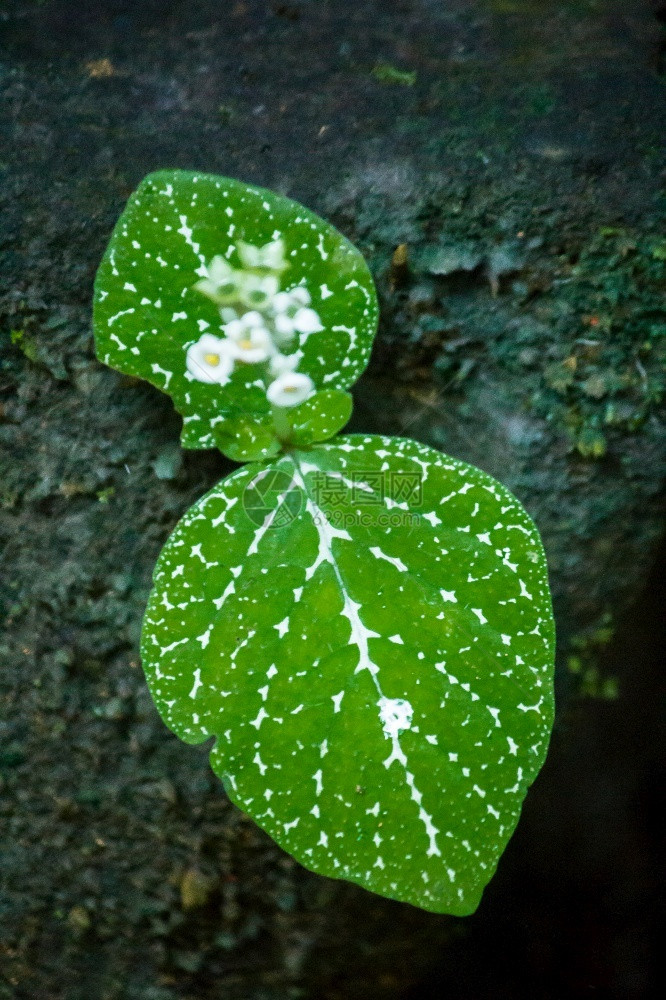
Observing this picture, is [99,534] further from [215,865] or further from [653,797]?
[653,797]

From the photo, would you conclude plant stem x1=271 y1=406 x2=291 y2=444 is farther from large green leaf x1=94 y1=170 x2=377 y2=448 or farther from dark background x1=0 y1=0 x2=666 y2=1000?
dark background x1=0 y1=0 x2=666 y2=1000

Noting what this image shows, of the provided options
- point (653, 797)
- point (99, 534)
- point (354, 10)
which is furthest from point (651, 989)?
point (354, 10)

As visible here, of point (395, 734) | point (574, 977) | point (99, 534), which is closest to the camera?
point (395, 734)

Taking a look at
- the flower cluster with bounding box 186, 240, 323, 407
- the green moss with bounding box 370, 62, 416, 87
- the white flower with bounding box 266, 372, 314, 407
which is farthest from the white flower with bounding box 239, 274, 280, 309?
the green moss with bounding box 370, 62, 416, 87

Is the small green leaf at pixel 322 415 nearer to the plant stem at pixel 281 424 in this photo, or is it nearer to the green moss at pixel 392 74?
the plant stem at pixel 281 424

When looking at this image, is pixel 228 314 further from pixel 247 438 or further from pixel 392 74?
pixel 392 74

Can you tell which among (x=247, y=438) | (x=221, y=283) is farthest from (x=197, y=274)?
(x=247, y=438)

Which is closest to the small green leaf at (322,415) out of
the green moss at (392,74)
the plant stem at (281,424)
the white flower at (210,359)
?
the plant stem at (281,424)
